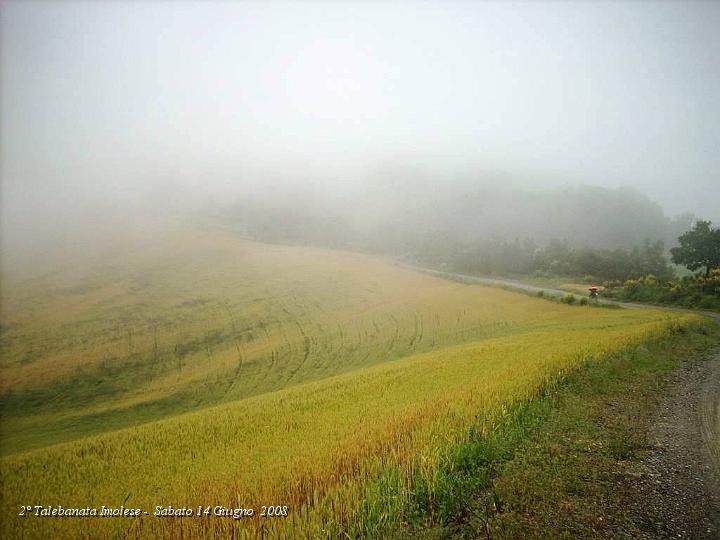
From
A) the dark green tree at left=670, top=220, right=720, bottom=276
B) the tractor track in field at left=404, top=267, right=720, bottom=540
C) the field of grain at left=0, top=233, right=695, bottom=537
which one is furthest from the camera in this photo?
the dark green tree at left=670, top=220, right=720, bottom=276

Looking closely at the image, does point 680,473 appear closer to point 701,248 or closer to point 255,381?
point 255,381

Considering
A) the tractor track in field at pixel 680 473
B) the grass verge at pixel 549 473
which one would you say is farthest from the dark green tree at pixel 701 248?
the grass verge at pixel 549 473

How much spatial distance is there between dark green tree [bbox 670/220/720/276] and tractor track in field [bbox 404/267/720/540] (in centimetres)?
5423

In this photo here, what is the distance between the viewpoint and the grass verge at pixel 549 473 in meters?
4.78

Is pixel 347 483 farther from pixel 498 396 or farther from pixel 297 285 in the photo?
pixel 297 285

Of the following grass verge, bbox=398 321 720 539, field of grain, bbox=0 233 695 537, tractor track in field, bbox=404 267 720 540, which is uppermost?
tractor track in field, bbox=404 267 720 540

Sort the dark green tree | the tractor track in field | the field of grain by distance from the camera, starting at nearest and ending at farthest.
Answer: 1. the tractor track in field
2. the field of grain
3. the dark green tree

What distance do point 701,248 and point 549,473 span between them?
204 ft

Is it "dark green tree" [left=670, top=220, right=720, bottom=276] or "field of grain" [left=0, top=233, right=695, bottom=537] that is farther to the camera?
"dark green tree" [left=670, top=220, right=720, bottom=276]

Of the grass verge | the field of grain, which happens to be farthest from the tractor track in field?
the field of grain

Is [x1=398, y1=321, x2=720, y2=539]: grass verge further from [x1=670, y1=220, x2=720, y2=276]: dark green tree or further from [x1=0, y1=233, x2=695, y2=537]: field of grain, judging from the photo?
Result: [x1=670, y1=220, x2=720, y2=276]: dark green tree

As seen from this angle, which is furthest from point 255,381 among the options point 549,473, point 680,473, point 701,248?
point 701,248

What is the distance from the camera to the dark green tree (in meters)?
46.8

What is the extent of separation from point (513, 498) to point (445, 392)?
633 cm
